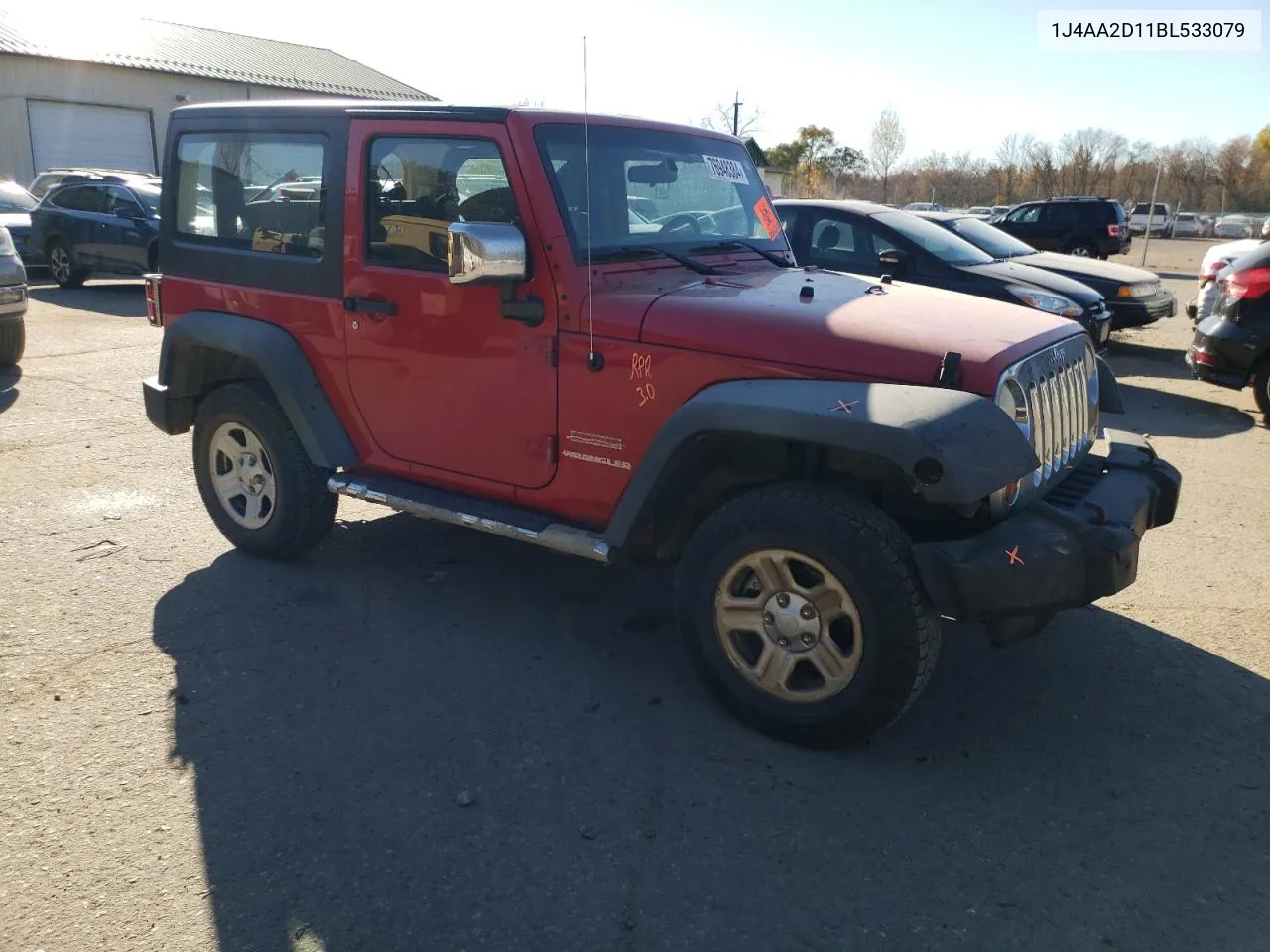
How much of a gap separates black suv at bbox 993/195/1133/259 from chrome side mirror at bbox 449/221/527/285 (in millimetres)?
19059

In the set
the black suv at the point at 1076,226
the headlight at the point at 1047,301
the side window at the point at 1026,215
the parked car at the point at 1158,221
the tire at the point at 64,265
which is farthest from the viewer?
the parked car at the point at 1158,221

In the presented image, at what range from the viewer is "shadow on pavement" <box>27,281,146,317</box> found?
541 inches

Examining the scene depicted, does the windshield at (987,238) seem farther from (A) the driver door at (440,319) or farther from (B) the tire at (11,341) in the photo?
(B) the tire at (11,341)

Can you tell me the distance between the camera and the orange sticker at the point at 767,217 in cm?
466

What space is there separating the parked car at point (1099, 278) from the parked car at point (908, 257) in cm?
136

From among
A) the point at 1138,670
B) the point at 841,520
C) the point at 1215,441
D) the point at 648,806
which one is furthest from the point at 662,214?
the point at 1215,441

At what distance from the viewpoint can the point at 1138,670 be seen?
3.97 meters

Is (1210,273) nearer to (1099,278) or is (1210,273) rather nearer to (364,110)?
(1099,278)

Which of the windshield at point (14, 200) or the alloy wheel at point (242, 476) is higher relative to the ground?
the windshield at point (14, 200)

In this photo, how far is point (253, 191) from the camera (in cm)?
468

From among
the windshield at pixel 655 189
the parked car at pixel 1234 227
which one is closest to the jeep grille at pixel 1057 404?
the windshield at pixel 655 189

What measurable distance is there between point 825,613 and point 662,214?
6.00 ft

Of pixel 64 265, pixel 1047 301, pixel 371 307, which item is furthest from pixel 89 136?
pixel 371 307

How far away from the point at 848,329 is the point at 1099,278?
888 centimetres
